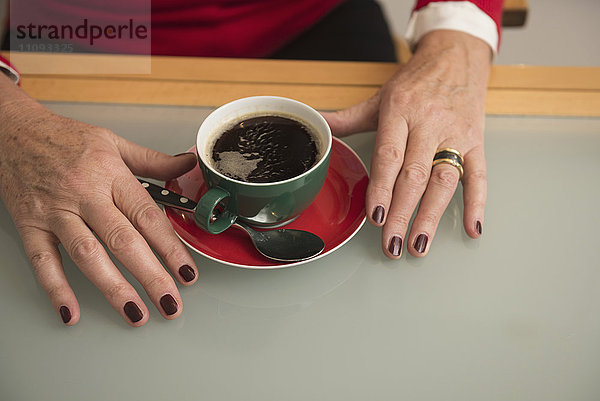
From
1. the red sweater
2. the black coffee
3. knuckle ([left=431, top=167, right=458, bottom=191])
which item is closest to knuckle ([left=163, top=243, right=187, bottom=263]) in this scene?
the black coffee

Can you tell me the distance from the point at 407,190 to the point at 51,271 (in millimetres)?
500

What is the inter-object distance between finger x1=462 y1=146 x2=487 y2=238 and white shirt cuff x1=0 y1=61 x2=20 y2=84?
784mm

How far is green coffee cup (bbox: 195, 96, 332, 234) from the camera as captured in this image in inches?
23.8

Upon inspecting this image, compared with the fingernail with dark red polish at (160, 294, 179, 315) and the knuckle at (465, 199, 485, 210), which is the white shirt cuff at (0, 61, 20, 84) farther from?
the knuckle at (465, 199, 485, 210)

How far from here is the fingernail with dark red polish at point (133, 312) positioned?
2.03 ft

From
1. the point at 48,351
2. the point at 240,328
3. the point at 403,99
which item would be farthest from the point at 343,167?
the point at 48,351

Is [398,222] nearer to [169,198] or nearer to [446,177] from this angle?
[446,177]

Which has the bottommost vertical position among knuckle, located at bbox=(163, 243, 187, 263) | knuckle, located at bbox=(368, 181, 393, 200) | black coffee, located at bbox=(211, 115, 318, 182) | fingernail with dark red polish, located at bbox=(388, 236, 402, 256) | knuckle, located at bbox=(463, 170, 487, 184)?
knuckle, located at bbox=(163, 243, 187, 263)

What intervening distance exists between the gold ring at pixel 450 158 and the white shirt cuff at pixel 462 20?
0.98 feet

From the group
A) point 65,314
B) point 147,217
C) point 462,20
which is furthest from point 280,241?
point 462,20

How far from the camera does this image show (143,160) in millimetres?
746

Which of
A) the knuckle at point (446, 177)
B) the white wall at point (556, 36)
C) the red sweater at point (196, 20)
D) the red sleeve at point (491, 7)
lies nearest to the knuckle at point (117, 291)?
the knuckle at point (446, 177)

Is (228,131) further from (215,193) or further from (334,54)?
(334,54)

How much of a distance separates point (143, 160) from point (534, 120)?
2.16 feet
